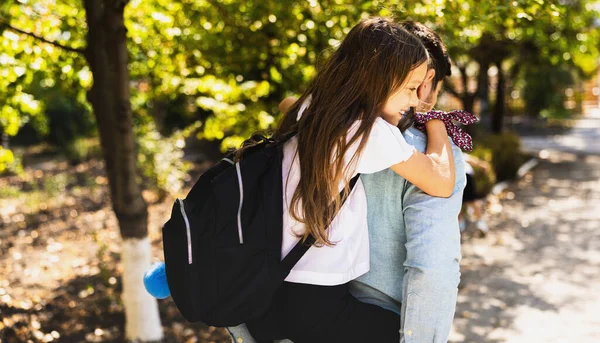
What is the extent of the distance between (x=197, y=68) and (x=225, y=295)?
11.5 feet

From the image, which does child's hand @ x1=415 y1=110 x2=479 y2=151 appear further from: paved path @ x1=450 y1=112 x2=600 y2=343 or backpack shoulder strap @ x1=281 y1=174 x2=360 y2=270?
paved path @ x1=450 y1=112 x2=600 y2=343

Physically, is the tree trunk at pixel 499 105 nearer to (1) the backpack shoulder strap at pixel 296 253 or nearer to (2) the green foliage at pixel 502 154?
(2) the green foliage at pixel 502 154

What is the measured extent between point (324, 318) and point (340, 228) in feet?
0.89

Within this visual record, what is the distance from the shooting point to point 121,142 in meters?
3.96

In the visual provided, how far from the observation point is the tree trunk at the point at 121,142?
373cm

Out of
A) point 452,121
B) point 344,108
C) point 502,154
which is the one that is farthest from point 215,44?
point 502,154

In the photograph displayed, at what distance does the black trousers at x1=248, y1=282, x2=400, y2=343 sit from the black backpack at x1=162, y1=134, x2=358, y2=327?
0.30 feet

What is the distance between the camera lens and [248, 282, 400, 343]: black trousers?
1799 mm

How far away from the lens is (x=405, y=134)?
1889 mm

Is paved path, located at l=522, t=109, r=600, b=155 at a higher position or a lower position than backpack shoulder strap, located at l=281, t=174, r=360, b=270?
lower

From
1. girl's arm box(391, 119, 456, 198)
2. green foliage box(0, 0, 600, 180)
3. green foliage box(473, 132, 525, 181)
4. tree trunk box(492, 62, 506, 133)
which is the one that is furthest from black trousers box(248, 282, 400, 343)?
tree trunk box(492, 62, 506, 133)

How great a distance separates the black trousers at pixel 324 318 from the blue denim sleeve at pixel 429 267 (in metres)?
0.10

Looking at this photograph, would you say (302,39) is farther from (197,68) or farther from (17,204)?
(17,204)

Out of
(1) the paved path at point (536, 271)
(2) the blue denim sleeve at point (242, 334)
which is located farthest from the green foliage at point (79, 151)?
(2) the blue denim sleeve at point (242, 334)
